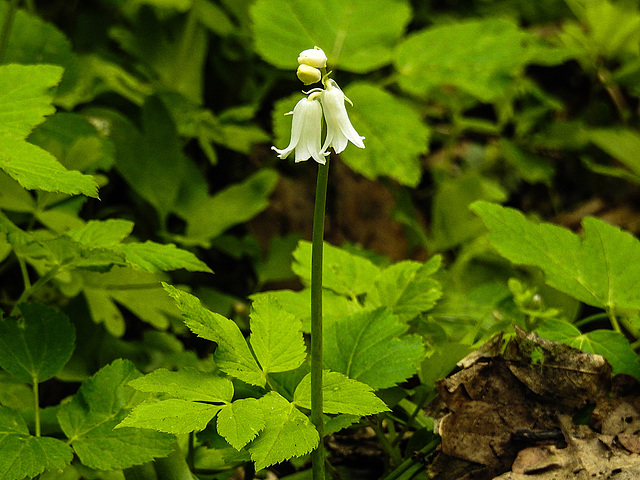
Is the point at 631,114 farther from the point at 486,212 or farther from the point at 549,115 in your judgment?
the point at 486,212

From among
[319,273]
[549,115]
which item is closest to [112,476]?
[319,273]

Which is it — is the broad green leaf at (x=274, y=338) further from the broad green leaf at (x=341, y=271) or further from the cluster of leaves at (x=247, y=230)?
the broad green leaf at (x=341, y=271)

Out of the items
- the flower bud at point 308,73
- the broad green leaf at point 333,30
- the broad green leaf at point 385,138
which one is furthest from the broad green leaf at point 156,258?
the broad green leaf at point 333,30

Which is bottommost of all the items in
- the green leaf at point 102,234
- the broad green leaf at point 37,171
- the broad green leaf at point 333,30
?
the green leaf at point 102,234

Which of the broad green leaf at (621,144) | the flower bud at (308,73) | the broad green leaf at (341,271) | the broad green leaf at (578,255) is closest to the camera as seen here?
the flower bud at (308,73)

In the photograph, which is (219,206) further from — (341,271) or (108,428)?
(108,428)
